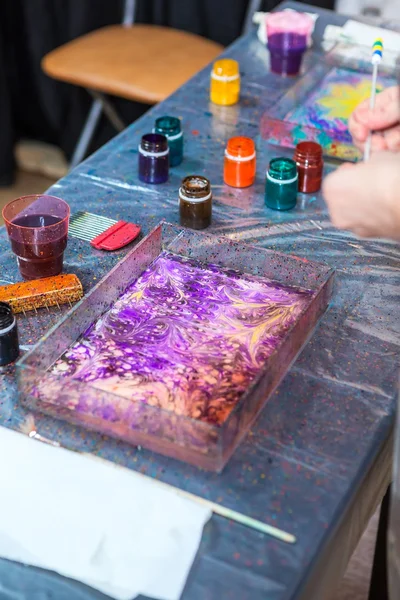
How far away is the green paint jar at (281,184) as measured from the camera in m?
1.55

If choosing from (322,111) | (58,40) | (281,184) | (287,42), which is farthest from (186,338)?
(58,40)

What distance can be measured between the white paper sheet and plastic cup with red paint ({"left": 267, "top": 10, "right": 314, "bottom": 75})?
1.35 meters

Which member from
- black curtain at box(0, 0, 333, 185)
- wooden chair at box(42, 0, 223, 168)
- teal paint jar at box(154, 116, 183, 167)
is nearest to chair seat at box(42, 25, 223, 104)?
wooden chair at box(42, 0, 223, 168)

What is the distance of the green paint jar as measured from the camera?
1546mm

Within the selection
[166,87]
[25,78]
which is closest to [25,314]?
[166,87]

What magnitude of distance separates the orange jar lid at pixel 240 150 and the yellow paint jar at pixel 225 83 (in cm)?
34

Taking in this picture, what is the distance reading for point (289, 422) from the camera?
43.2 inches

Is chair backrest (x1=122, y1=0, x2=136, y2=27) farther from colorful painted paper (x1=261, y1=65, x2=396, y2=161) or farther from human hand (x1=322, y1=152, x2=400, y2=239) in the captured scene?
human hand (x1=322, y1=152, x2=400, y2=239)

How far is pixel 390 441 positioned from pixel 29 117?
2737 mm

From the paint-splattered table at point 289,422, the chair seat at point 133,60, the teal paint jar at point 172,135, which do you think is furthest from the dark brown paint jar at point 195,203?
the chair seat at point 133,60

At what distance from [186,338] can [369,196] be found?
1.17 ft

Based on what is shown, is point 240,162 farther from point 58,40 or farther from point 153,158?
point 58,40

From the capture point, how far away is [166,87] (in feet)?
8.39

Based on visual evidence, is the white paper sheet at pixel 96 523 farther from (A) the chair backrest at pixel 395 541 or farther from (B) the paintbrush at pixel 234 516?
(A) the chair backrest at pixel 395 541
